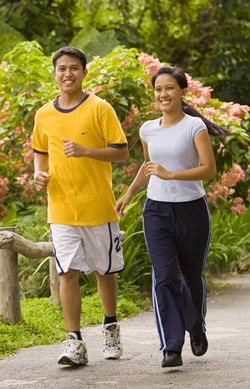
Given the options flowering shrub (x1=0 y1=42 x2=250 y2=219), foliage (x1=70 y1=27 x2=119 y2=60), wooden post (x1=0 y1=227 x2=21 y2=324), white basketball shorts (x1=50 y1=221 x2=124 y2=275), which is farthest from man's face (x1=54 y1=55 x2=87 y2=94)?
foliage (x1=70 y1=27 x2=119 y2=60)

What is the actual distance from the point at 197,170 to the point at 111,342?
1335 mm

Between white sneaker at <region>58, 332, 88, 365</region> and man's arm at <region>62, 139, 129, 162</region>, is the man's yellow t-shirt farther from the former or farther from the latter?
white sneaker at <region>58, 332, 88, 365</region>

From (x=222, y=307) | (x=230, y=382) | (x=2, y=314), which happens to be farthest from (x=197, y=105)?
(x=230, y=382)

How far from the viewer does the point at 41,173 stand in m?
4.96

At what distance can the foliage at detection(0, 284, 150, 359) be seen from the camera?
6031 millimetres

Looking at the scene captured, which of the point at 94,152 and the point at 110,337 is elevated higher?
the point at 94,152

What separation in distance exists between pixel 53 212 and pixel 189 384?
1.40 meters

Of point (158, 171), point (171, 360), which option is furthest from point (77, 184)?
point (171, 360)

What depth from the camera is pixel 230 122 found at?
28.0ft

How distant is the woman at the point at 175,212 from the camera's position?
15.4ft

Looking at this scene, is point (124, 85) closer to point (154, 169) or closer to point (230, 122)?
point (230, 122)

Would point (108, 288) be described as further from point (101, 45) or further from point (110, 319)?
point (101, 45)

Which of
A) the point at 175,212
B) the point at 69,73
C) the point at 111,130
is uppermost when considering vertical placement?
the point at 69,73

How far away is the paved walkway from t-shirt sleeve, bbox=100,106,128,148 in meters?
1.37
